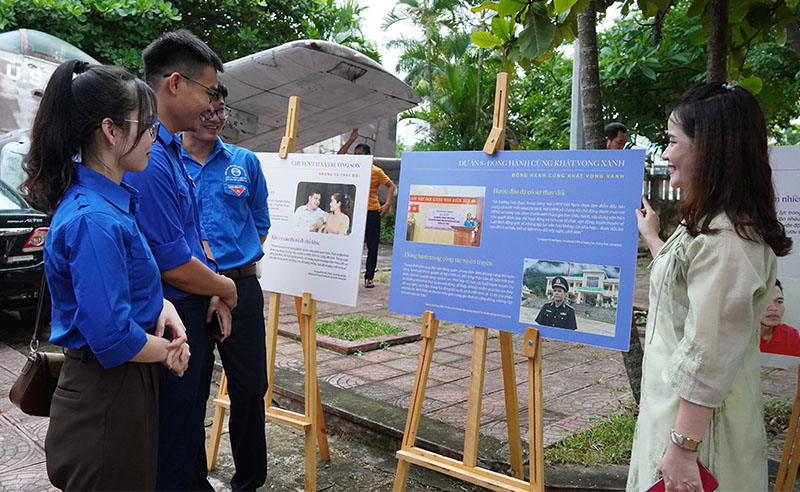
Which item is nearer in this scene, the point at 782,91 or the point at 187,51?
the point at 187,51

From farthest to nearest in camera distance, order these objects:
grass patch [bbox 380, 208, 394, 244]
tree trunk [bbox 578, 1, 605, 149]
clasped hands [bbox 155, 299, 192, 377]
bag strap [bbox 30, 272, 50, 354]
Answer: grass patch [bbox 380, 208, 394, 244] < tree trunk [bbox 578, 1, 605, 149] < bag strap [bbox 30, 272, 50, 354] < clasped hands [bbox 155, 299, 192, 377]

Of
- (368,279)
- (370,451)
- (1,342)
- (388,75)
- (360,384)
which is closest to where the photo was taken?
(370,451)

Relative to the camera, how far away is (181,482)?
91.6 inches

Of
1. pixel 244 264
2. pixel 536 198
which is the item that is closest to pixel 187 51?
pixel 244 264

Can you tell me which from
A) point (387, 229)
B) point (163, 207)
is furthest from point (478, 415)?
point (387, 229)

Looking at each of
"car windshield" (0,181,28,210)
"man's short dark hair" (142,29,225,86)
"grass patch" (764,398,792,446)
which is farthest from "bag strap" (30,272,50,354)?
"car windshield" (0,181,28,210)

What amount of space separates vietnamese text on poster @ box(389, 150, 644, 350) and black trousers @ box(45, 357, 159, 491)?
1.43 metres

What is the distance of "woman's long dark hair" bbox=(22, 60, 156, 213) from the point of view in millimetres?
1744

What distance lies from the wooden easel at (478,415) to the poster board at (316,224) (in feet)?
2.08

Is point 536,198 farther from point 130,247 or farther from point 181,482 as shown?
point 181,482

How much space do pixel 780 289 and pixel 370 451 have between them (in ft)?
7.48

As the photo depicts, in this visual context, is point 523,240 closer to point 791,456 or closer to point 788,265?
point 788,265

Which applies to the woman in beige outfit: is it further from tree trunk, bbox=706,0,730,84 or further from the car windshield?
the car windshield

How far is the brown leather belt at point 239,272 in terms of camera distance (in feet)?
9.06
